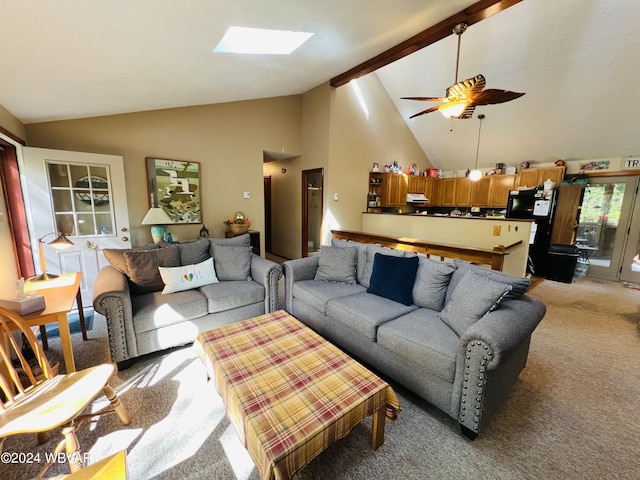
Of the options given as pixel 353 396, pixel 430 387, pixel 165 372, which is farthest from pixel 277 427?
pixel 165 372

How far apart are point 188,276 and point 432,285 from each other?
232 centimetres

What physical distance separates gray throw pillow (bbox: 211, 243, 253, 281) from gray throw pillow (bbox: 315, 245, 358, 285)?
Result: 820mm

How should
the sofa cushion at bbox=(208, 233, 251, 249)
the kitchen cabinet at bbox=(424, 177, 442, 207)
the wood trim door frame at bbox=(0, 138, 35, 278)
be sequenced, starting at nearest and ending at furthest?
1. the wood trim door frame at bbox=(0, 138, 35, 278)
2. the sofa cushion at bbox=(208, 233, 251, 249)
3. the kitchen cabinet at bbox=(424, 177, 442, 207)

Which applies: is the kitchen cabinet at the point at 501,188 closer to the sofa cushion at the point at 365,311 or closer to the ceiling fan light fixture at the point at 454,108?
the ceiling fan light fixture at the point at 454,108

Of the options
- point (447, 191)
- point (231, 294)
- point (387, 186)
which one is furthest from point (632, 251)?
point (231, 294)

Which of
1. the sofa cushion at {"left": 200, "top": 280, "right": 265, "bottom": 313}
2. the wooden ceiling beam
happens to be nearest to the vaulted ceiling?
the wooden ceiling beam

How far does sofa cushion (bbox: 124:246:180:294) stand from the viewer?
2.42 metres

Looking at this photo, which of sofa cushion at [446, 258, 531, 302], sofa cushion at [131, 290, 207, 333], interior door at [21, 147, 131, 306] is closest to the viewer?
sofa cushion at [446, 258, 531, 302]

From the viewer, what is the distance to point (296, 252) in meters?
5.73

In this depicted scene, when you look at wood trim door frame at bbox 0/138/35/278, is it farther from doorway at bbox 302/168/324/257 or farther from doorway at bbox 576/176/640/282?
doorway at bbox 576/176/640/282

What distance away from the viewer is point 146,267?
2467 millimetres

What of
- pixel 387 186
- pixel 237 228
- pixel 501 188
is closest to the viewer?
pixel 237 228

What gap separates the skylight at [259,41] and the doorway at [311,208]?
2.42m

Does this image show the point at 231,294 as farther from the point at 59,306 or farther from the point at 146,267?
the point at 59,306
